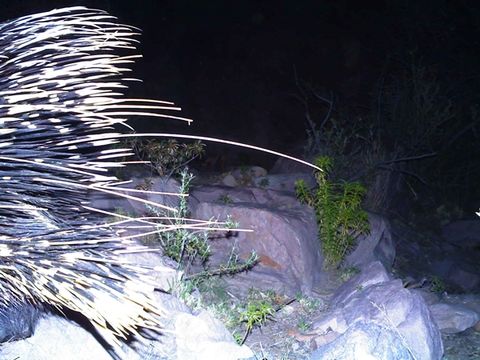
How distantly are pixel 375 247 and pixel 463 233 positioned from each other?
342cm

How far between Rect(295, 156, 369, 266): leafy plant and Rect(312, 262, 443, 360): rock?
100 cm

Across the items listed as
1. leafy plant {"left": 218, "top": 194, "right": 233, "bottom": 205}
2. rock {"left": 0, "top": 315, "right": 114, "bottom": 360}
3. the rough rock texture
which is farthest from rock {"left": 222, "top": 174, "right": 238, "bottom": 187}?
rock {"left": 0, "top": 315, "right": 114, "bottom": 360}

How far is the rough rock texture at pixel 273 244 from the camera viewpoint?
5582 millimetres

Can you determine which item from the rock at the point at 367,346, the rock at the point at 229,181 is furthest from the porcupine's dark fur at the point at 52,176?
the rock at the point at 229,181

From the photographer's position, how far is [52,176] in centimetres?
252

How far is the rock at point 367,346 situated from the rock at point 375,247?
2490 mm

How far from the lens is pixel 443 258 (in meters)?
8.27

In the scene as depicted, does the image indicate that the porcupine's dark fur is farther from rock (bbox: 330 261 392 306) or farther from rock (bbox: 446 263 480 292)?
rock (bbox: 446 263 480 292)

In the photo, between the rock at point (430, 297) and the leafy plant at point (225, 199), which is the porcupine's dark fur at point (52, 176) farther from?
the rock at point (430, 297)

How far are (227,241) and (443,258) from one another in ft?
12.2

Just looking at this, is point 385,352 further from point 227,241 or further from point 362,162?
point 362,162

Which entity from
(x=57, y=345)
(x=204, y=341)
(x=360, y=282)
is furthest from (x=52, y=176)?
(x=360, y=282)

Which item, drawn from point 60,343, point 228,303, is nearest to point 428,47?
point 228,303

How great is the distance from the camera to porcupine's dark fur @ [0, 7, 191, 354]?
240cm
